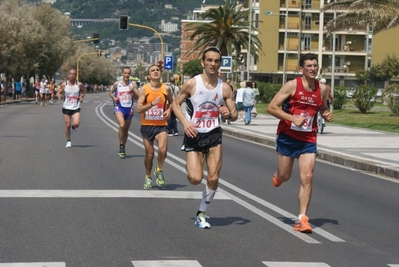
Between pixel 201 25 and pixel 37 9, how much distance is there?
3823 cm

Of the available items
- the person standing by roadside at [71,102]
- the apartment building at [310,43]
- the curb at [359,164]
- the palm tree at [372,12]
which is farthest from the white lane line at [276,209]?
the apartment building at [310,43]

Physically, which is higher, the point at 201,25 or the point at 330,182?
the point at 201,25

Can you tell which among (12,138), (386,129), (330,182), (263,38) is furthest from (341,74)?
(330,182)

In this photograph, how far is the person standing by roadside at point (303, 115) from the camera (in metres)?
9.29

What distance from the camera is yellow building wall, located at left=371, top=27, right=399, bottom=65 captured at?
92.7m

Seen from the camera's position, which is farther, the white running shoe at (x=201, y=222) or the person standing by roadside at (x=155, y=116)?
the person standing by roadside at (x=155, y=116)

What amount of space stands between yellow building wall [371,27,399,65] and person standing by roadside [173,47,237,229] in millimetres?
85913

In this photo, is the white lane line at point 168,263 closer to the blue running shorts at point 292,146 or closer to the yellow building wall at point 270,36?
the blue running shorts at point 292,146

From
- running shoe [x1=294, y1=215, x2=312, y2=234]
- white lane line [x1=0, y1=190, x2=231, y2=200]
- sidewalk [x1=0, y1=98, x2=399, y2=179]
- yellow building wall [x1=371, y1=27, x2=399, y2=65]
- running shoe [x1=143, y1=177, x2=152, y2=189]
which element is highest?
yellow building wall [x1=371, y1=27, x2=399, y2=65]

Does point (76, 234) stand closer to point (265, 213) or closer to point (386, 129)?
point (265, 213)

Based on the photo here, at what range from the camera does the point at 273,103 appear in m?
9.45

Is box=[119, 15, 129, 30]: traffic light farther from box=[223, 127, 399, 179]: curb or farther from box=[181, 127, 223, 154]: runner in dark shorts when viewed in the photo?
box=[181, 127, 223, 154]: runner in dark shorts

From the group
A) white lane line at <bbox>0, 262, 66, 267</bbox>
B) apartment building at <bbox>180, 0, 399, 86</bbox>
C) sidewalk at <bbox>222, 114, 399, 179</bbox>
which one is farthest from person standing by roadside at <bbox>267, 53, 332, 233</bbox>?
apartment building at <bbox>180, 0, 399, 86</bbox>

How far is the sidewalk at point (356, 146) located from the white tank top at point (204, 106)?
7.65 metres
